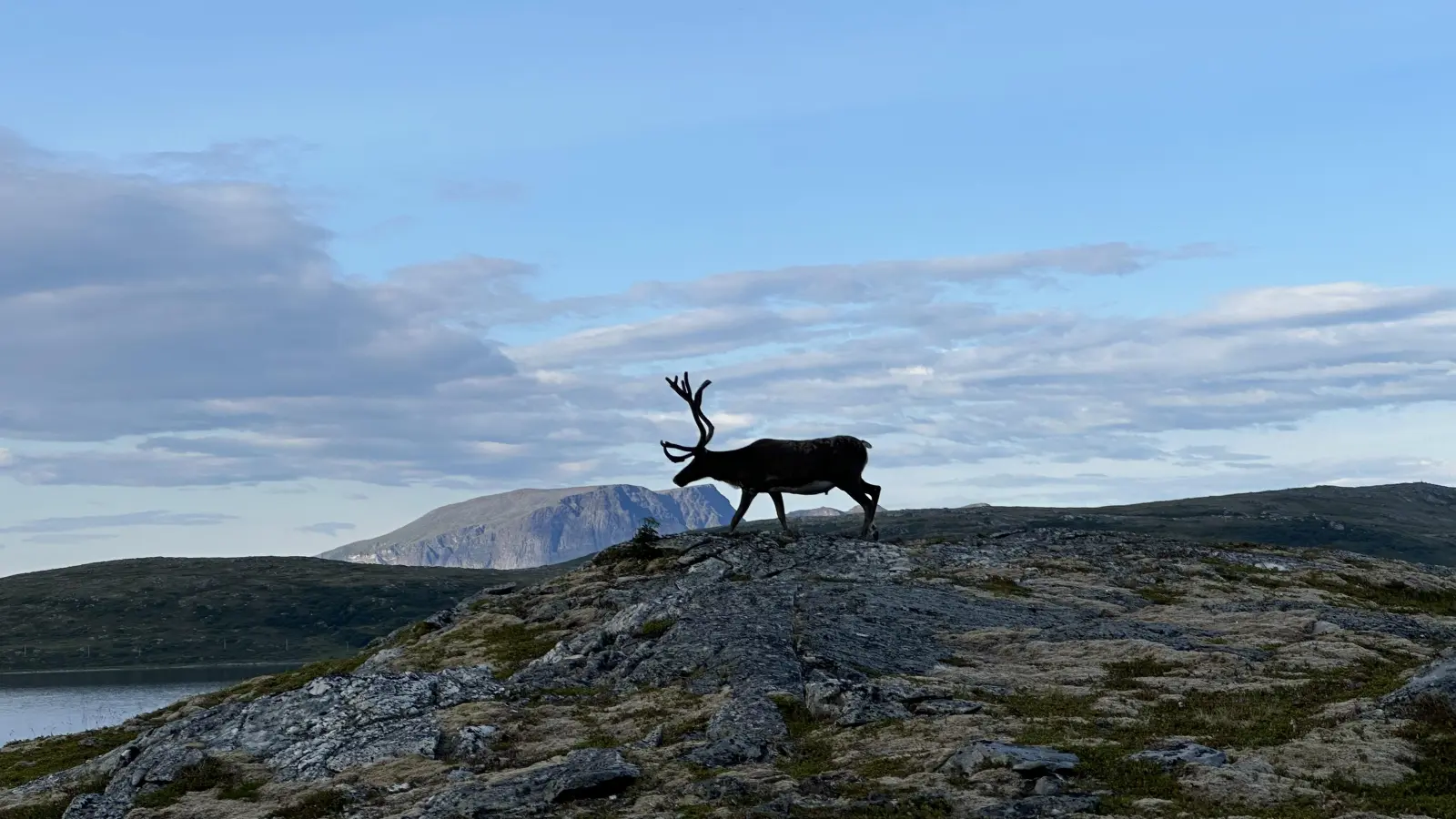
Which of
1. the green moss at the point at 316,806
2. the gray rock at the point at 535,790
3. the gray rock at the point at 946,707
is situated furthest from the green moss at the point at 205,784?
the gray rock at the point at 946,707

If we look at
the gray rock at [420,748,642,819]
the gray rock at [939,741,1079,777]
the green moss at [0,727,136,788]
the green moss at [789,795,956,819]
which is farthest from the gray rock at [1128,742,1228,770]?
the green moss at [0,727,136,788]

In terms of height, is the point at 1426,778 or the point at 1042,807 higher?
the point at 1042,807

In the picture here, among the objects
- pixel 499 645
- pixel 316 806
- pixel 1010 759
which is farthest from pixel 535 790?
pixel 499 645

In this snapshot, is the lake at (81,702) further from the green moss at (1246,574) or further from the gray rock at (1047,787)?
the gray rock at (1047,787)

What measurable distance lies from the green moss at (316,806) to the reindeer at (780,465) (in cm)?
1963

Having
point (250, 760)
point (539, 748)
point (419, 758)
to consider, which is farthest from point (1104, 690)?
point (250, 760)

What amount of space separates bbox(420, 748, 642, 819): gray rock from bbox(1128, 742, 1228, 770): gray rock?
8.85m

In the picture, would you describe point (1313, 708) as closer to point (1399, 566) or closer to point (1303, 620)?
point (1303, 620)

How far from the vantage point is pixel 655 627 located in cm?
3297

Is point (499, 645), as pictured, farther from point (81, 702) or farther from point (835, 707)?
point (81, 702)

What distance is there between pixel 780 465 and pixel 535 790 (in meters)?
21.2

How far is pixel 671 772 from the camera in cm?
2264

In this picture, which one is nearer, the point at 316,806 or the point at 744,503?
the point at 316,806

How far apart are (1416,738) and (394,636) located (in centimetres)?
3338
